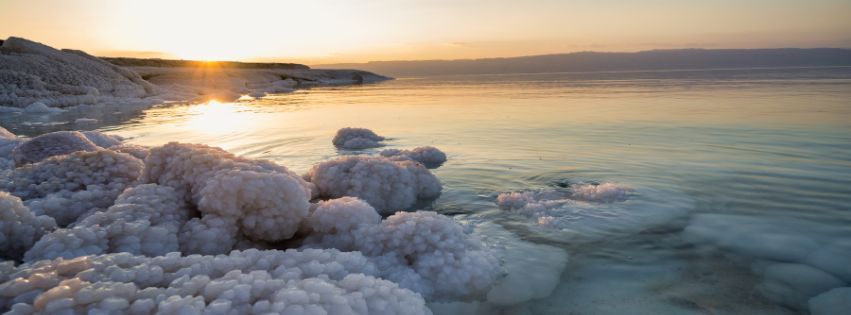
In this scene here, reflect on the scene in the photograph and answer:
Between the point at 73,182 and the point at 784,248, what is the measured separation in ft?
14.6

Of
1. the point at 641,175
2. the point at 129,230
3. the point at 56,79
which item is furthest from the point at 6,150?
the point at 56,79

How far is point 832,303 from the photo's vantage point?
86.0 inches

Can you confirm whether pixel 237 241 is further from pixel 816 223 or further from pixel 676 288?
pixel 816 223

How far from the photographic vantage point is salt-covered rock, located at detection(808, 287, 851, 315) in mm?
2119

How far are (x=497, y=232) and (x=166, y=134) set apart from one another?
7.90 metres

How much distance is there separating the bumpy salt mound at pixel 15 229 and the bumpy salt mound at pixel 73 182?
413 millimetres

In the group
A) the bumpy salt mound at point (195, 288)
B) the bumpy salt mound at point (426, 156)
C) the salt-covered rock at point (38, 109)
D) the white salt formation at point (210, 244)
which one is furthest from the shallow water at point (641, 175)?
the salt-covered rock at point (38, 109)

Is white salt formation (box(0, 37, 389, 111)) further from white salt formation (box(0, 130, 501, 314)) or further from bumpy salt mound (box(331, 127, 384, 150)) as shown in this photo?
white salt formation (box(0, 130, 501, 314))

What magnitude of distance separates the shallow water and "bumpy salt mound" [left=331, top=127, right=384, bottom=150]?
26 centimetres

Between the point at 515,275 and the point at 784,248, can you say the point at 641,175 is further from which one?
the point at 515,275

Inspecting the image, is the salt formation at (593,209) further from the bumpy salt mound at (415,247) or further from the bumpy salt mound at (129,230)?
the bumpy salt mound at (129,230)

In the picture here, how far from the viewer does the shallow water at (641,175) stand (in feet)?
7.85

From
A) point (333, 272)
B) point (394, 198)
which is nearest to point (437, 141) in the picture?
point (394, 198)

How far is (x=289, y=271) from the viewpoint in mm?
1848
